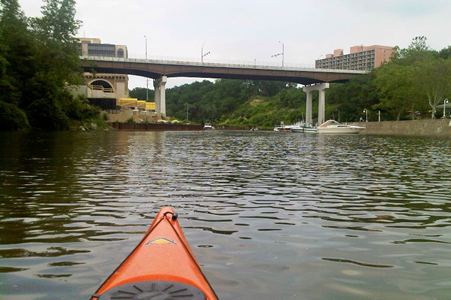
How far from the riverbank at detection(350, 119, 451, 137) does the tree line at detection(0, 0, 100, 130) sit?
51896 millimetres

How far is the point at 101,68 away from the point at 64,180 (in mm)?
87371

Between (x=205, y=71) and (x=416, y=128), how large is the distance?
5213 centimetres

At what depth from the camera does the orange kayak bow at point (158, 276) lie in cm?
309

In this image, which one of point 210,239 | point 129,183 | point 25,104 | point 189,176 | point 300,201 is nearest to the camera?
point 210,239

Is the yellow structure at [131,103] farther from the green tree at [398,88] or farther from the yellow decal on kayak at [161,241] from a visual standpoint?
the yellow decal on kayak at [161,241]

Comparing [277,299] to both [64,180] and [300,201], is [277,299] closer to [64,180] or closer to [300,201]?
[300,201]

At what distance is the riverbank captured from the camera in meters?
59.2

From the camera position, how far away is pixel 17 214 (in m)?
7.40

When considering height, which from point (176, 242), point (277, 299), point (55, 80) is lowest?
point (277, 299)

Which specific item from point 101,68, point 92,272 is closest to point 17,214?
point 92,272

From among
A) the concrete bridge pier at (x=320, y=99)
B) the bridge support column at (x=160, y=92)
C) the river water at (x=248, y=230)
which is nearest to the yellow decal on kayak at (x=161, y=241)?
the river water at (x=248, y=230)

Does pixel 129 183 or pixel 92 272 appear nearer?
pixel 92 272

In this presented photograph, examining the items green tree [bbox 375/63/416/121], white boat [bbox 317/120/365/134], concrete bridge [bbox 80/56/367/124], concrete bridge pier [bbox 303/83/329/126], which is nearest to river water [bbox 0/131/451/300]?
white boat [bbox 317/120/365/134]

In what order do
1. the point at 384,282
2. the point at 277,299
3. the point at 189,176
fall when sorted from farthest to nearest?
the point at 189,176, the point at 384,282, the point at 277,299
